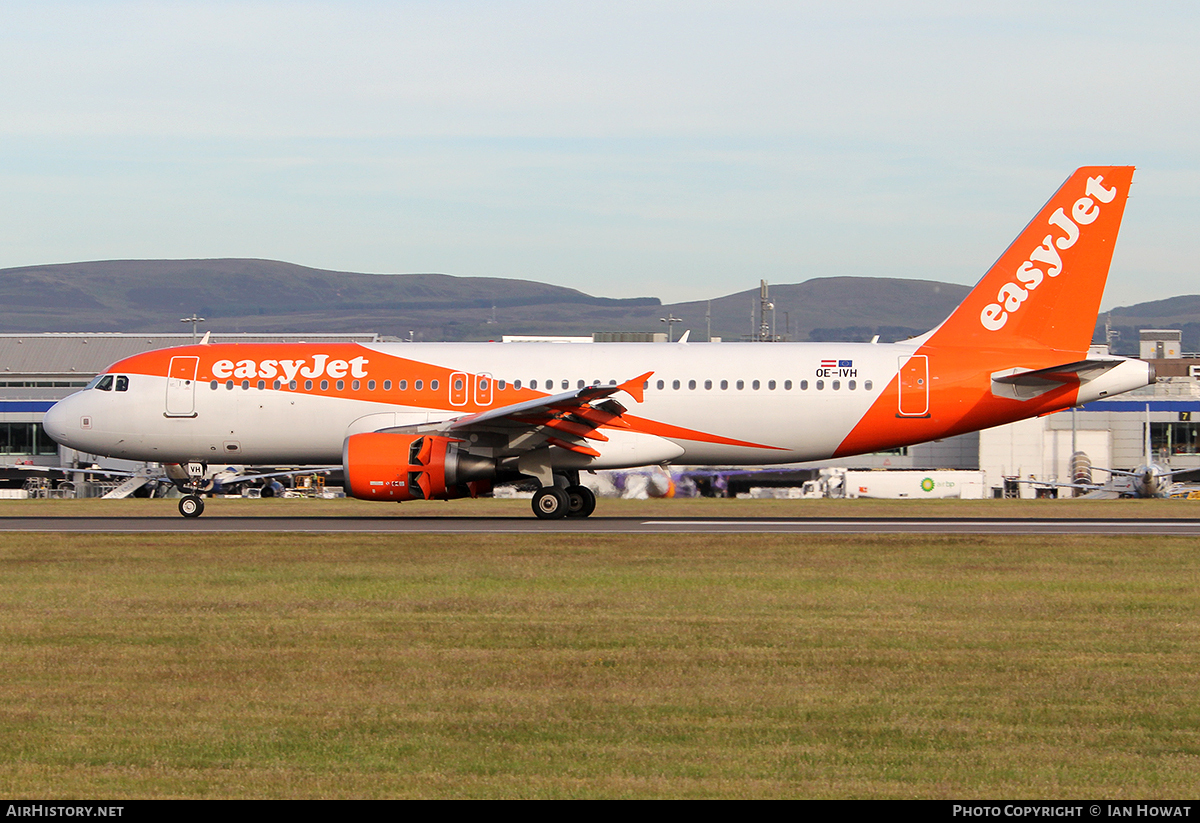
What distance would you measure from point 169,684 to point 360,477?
15617mm

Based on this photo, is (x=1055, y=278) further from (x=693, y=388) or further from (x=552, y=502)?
(x=552, y=502)

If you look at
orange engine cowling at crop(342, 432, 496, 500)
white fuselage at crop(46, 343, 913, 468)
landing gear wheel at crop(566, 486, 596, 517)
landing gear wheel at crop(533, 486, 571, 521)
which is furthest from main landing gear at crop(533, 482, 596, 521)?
orange engine cowling at crop(342, 432, 496, 500)

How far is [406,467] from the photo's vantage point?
26984mm

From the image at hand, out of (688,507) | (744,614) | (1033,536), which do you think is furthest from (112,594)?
(688,507)

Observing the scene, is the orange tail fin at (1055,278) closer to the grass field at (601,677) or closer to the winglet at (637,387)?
the winglet at (637,387)

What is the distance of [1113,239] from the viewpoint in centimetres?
2964

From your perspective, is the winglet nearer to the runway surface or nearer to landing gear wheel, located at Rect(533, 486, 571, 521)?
landing gear wheel, located at Rect(533, 486, 571, 521)

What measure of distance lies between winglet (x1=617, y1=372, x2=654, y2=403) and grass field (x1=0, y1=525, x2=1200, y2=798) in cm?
902

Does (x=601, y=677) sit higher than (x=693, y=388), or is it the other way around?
(x=693, y=388)

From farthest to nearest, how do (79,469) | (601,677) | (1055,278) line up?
(79,469) → (1055,278) → (601,677)

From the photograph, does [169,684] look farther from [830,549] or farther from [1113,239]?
[1113,239]

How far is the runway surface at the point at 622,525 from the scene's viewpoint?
25688 millimetres

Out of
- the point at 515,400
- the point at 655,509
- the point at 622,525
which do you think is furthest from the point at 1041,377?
the point at 515,400

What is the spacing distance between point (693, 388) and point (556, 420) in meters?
3.66
